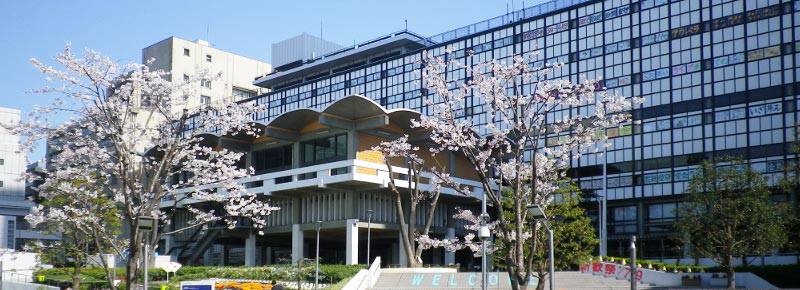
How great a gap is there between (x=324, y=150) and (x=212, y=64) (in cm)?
6148

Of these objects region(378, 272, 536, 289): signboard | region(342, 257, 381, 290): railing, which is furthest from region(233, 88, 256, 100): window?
region(378, 272, 536, 289): signboard

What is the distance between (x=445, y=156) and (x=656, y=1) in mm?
24504

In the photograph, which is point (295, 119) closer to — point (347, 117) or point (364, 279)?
point (347, 117)

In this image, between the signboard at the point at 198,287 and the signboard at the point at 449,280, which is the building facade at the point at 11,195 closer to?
the signboard at the point at 449,280

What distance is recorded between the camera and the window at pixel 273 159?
74.0m

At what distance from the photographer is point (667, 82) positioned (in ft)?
256

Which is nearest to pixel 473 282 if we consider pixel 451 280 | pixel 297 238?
pixel 451 280

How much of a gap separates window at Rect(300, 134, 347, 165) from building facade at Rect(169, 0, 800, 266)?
14.2 ft

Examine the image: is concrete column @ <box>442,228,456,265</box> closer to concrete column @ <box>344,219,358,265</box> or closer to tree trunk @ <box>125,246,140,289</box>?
concrete column @ <box>344,219,358,265</box>

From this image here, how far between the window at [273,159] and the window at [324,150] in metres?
2.26

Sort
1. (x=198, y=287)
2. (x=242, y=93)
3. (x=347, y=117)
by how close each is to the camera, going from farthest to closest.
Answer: (x=242, y=93) < (x=347, y=117) < (x=198, y=287)

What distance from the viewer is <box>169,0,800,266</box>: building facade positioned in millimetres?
71500

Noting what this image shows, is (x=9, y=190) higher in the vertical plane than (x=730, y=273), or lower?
higher

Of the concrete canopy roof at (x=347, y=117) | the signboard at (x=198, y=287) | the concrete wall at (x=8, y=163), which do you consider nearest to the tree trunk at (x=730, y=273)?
the concrete canopy roof at (x=347, y=117)
